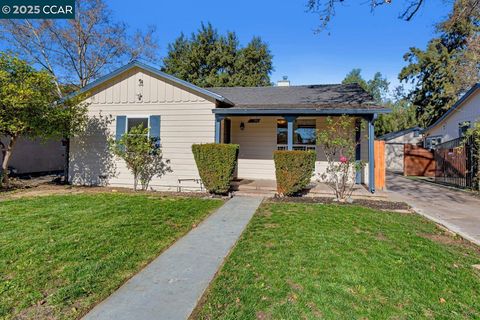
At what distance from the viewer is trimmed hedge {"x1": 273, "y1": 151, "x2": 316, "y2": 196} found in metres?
7.75

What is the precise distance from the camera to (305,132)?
35.8ft

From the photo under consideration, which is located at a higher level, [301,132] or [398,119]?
[398,119]

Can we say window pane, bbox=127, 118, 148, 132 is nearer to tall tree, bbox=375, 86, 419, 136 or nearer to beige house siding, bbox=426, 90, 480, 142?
beige house siding, bbox=426, 90, 480, 142

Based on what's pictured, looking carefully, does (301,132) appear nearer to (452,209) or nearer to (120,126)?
(452,209)

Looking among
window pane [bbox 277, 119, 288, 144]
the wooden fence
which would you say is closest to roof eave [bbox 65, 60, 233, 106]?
window pane [bbox 277, 119, 288, 144]

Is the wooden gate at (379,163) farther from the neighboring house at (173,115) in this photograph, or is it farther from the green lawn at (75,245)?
the green lawn at (75,245)

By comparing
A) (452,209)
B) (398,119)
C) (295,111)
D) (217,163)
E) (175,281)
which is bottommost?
(175,281)

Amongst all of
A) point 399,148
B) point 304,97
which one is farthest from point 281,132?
point 399,148

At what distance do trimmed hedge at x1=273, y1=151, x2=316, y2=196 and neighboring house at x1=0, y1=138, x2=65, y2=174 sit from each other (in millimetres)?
10533

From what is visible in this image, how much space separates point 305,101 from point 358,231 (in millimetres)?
6402

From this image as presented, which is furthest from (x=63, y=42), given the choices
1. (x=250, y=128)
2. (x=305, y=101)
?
(x=305, y=101)

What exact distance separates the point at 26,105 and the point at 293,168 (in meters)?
7.95

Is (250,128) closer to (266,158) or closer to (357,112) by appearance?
(266,158)

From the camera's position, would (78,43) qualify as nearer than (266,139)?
No
